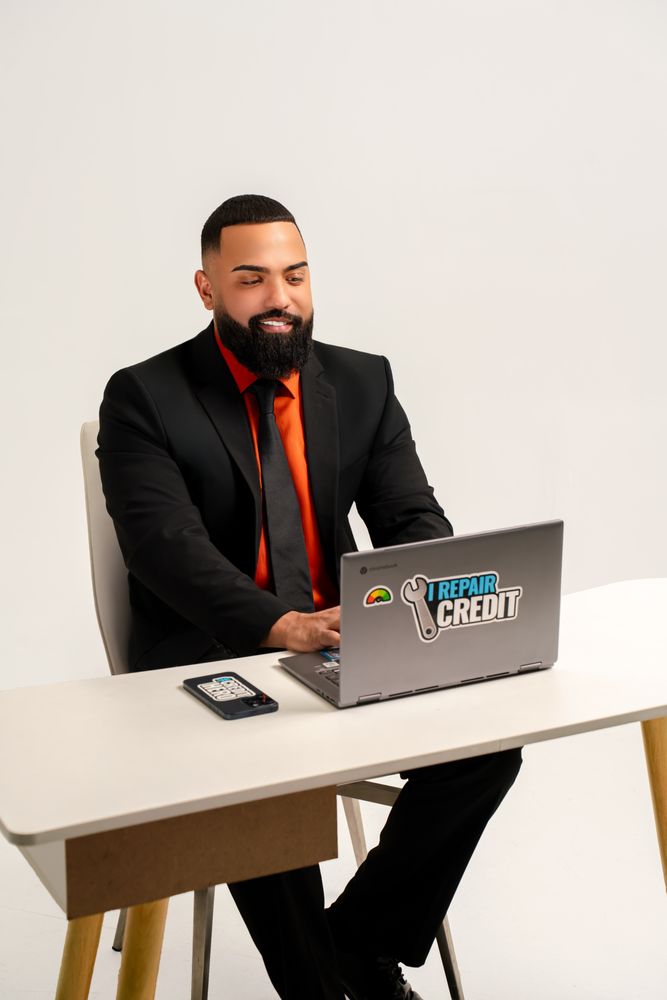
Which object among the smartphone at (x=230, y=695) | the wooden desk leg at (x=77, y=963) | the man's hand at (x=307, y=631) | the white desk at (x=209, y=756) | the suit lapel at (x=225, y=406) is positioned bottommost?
the wooden desk leg at (x=77, y=963)

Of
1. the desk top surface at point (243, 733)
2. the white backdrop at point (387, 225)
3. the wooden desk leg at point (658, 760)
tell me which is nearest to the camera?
the desk top surface at point (243, 733)

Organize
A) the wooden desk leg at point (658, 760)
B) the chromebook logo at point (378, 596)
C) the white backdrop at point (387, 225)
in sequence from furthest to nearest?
the white backdrop at point (387, 225)
the wooden desk leg at point (658, 760)
the chromebook logo at point (378, 596)

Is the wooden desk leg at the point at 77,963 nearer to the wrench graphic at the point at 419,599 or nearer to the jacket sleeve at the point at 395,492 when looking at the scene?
the wrench graphic at the point at 419,599

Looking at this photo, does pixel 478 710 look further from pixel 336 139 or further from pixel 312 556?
pixel 336 139

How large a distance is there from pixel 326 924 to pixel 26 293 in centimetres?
254

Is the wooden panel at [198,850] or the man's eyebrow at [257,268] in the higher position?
the man's eyebrow at [257,268]

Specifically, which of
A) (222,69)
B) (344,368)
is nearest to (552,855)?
(344,368)

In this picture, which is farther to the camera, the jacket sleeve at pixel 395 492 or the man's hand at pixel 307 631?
the jacket sleeve at pixel 395 492

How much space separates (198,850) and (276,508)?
981 millimetres

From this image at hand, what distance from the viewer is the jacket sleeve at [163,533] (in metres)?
2.25

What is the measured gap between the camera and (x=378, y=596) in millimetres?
1804

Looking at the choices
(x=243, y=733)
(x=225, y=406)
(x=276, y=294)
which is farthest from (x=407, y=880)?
(x=276, y=294)

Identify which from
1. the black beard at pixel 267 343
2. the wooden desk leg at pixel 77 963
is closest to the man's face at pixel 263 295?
the black beard at pixel 267 343

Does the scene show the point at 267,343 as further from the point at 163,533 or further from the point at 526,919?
the point at 526,919
